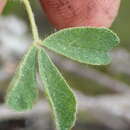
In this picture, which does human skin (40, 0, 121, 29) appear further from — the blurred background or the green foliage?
the blurred background

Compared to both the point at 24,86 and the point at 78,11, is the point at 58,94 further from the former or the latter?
the point at 78,11

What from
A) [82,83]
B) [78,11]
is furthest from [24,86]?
[82,83]

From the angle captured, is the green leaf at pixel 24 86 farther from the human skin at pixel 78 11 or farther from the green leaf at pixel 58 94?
the human skin at pixel 78 11

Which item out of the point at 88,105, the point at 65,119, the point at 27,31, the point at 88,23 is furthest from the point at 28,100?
the point at 27,31

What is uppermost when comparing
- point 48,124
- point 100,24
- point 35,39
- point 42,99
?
point 35,39

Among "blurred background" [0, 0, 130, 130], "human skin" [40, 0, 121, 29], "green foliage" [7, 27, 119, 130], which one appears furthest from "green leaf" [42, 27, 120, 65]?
"blurred background" [0, 0, 130, 130]

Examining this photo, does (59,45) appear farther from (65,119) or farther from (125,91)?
(125,91)
